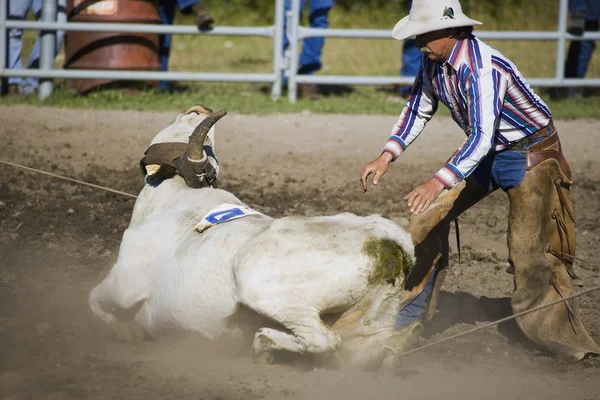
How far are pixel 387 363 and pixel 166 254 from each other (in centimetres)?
118

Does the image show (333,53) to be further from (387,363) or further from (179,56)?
(387,363)

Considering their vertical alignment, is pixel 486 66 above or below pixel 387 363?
above

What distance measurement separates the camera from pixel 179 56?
1484cm

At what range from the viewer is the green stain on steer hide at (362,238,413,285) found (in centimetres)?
395

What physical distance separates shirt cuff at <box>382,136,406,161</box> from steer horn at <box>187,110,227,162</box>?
86cm

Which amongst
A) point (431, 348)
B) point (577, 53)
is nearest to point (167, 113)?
point (577, 53)

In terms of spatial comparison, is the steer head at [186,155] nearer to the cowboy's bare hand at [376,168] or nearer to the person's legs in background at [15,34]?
the cowboy's bare hand at [376,168]

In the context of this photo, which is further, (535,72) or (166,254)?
(535,72)

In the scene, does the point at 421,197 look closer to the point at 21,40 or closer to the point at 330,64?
the point at 21,40

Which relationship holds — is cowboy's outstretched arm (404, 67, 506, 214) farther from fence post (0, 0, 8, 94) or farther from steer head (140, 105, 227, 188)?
fence post (0, 0, 8, 94)

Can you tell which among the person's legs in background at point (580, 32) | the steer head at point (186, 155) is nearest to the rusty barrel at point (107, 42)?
the person's legs in background at point (580, 32)

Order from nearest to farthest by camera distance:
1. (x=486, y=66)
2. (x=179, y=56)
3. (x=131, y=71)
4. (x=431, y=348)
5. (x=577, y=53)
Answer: (x=486, y=66) < (x=431, y=348) < (x=131, y=71) < (x=577, y=53) < (x=179, y=56)

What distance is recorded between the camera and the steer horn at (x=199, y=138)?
16.0 feet

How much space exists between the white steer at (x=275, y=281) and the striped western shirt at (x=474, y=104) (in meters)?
0.52
